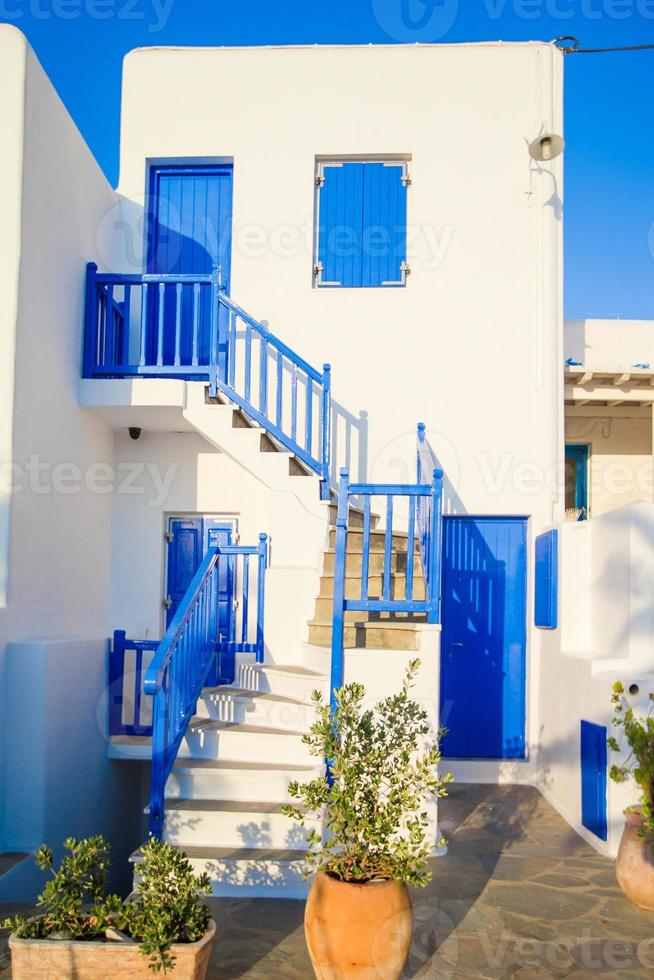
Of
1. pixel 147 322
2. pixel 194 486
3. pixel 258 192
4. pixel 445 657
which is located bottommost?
pixel 445 657

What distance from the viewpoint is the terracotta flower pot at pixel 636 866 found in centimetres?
457

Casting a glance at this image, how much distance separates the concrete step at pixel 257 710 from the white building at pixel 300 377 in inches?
15.5

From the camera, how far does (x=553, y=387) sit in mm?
7914

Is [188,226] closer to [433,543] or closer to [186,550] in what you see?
[186,550]

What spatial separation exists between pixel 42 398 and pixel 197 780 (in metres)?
3.19

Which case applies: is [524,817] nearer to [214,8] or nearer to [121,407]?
[121,407]

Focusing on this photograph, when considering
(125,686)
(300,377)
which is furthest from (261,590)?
(300,377)

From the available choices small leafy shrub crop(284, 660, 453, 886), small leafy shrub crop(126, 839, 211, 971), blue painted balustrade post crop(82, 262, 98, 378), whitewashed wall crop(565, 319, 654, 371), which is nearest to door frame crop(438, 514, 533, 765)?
whitewashed wall crop(565, 319, 654, 371)

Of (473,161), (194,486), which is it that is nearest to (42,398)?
(194,486)

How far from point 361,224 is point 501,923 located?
21.0 feet

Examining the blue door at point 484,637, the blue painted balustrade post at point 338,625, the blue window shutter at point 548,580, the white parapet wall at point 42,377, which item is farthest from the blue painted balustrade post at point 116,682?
the blue window shutter at point 548,580

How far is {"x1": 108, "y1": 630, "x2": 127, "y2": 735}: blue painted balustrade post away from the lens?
7.18 metres

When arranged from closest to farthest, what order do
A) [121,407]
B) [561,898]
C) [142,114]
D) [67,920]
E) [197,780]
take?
[67,920]
[561,898]
[197,780]
[121,407]
[142,114]

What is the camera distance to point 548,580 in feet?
22.9
